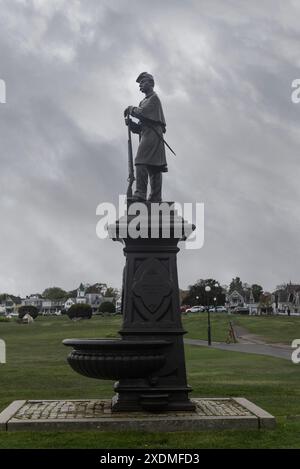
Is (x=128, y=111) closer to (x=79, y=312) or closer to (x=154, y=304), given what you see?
(x=154, y=304)

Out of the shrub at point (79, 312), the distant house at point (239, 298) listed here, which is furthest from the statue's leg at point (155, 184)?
the distant house at point (239, 298)

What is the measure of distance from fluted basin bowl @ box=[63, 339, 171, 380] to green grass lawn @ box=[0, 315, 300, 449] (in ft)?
3.33

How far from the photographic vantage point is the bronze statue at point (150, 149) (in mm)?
11559

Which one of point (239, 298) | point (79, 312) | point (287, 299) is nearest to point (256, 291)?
point (239, 298)

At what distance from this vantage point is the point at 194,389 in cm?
1538

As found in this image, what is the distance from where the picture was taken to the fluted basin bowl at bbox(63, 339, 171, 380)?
31.4 ft

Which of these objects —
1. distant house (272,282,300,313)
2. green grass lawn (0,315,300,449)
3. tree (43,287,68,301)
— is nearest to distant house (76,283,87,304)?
tree (43,287,68,301)

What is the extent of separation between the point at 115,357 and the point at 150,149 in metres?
3.91

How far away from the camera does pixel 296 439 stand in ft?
28.6

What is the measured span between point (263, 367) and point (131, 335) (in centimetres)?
1321

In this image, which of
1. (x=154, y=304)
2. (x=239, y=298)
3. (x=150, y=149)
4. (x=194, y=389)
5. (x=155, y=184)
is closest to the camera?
(x=154, y=304)

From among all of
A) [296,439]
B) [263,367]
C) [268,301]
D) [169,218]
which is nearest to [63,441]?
[296,439]

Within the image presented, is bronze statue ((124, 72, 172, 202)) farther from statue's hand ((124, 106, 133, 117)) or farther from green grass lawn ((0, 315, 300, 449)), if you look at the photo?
green grass lawn ((0, 315, 300, 449))
